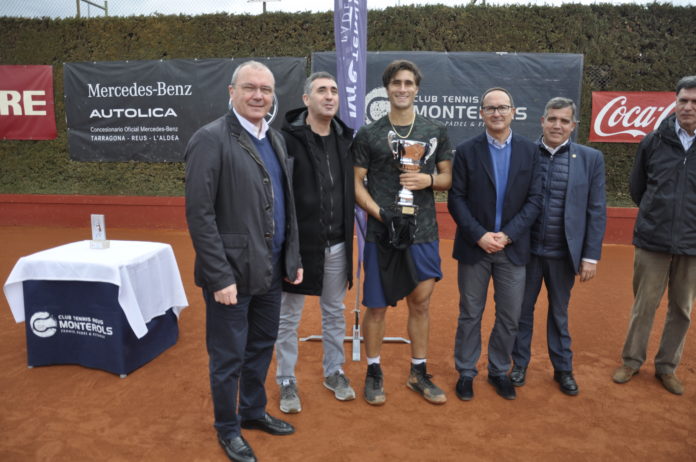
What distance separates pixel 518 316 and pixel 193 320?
8.55 ft

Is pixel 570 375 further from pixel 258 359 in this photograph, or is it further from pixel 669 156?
pixel 258 359

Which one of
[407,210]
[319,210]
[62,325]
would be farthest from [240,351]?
[62,325]

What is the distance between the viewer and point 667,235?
2918 millimetres

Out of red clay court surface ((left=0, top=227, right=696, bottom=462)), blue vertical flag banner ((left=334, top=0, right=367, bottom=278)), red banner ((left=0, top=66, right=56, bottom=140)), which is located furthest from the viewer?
red banner ((left=0, top=66, right=56, bottom=140))

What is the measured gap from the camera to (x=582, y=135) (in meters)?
8.04

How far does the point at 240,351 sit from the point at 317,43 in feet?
23.6

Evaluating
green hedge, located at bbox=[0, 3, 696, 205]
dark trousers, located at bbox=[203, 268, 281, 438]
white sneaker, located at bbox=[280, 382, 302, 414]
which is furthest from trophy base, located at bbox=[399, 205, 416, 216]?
green hedge, located at bbox=[0, 3, 696, 205]

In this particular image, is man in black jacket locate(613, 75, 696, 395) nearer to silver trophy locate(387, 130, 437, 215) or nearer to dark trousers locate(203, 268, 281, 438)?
silver trophy locate(387, 130, 437, 215)

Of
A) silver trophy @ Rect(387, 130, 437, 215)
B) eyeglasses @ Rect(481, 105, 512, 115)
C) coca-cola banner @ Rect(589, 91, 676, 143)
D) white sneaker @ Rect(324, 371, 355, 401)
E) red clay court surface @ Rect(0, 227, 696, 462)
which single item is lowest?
red clay court surface @ Rect(0, 227, 696, 462)

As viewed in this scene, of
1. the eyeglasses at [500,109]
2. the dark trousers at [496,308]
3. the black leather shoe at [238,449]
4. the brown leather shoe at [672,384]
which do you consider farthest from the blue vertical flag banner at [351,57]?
the brown leather shoe at [672,384]

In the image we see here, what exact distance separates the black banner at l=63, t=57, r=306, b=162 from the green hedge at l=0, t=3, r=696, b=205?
1.89 feet

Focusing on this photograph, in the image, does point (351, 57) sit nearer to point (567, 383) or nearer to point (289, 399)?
point (289, 399)

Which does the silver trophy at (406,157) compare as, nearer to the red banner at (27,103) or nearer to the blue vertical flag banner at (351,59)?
the blue vertical flag banner at (351,59)

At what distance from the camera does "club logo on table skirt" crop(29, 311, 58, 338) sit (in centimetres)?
311
